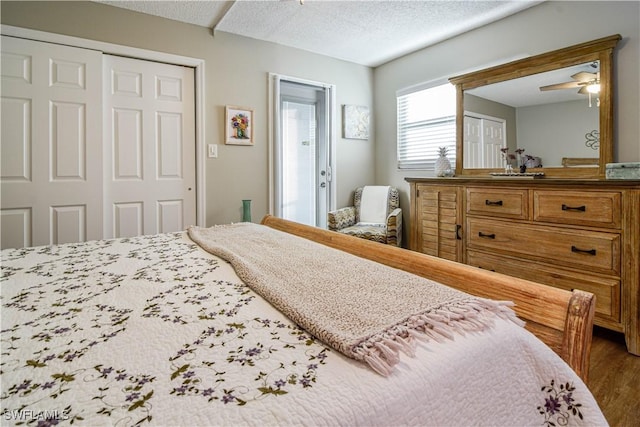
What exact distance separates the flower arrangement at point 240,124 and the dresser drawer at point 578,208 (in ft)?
8.45

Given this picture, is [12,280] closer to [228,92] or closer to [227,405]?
[227,405]

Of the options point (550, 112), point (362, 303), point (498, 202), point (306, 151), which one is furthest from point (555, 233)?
point (306, 151)

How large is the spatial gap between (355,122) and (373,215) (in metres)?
1.18

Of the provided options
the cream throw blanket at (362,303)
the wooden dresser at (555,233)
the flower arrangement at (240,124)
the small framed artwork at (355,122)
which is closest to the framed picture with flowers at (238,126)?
the flower arrangement at (240,124)

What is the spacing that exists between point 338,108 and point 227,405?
3.83 metres

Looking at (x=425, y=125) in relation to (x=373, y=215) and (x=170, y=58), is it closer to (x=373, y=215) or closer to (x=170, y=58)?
(x=373, y=215)

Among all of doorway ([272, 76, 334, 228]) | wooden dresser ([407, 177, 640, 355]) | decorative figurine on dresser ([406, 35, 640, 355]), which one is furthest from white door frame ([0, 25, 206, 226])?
wooden dresser ([407, 177, 640, 355])

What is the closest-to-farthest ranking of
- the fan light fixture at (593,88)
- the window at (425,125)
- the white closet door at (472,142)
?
the fan light fixture at (593,88), the white closet door at (472,142), the window at (425,125)

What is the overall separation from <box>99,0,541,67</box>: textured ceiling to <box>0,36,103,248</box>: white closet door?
655mm

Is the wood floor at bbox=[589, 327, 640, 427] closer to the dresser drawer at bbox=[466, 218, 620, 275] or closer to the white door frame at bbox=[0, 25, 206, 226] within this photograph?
the dresser drawer at bbox=[466, 218, 620, 275]

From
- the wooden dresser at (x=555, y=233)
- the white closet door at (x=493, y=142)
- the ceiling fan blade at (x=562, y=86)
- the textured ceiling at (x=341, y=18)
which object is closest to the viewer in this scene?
the wooden dresser at (x=555, y=233)

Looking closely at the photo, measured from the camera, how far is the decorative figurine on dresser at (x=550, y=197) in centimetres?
194

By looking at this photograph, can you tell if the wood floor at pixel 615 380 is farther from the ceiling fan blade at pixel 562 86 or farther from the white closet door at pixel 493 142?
the ceiling fan blade at pixel 562 86

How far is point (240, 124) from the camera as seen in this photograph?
331 cm
